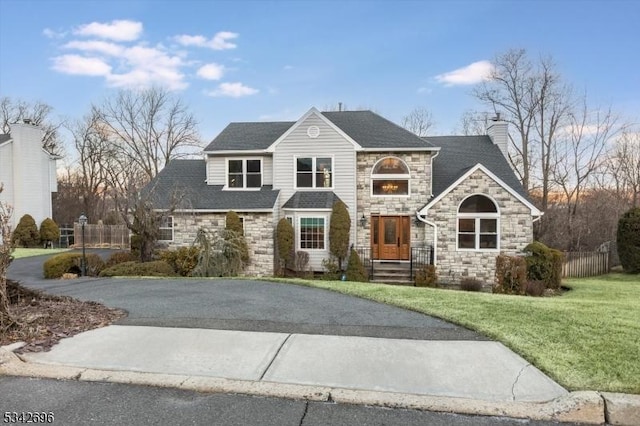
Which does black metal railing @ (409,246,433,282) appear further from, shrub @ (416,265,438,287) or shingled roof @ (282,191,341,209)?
shingled roof @ (282,191,341,209)

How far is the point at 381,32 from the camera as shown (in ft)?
49.7

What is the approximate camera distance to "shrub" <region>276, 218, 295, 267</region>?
1705 cm

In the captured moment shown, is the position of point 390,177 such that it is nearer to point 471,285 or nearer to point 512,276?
point 471,285

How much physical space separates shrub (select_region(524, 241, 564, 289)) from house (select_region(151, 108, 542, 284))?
0.91 meters

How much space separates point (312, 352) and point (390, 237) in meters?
13.8

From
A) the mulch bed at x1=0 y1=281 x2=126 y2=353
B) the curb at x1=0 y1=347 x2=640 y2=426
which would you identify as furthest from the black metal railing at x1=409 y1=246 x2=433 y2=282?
the curb at x1=0 y1=347 x2=640 y2=426

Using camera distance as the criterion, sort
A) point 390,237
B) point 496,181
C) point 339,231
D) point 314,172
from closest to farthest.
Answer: point 496,181, point 339,231, point 390,237, point 314,172

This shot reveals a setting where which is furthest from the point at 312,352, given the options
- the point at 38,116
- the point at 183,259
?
the point at 38,116

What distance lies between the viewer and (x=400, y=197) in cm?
1797

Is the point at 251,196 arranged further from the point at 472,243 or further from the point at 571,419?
the point at 571,419

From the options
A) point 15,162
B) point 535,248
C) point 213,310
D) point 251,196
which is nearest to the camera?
point 213,310

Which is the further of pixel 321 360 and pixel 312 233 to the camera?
pixel 312 233

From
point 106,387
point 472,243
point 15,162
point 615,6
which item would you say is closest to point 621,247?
point 472,243

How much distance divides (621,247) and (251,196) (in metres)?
17.3
